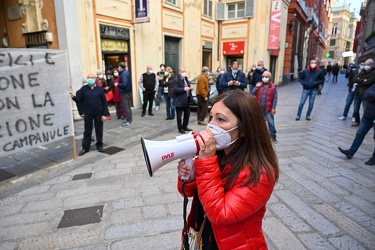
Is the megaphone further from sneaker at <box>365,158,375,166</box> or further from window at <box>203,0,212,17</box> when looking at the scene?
window at <box>203,0,212,17</box>

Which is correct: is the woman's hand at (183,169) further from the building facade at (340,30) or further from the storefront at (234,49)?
the building facade at (340,30)

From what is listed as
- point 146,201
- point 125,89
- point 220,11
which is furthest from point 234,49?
point 146,201

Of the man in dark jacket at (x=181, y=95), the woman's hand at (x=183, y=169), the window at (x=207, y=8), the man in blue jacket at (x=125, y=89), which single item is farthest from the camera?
the window at (x=207, y=8)

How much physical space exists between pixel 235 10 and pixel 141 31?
10.9m

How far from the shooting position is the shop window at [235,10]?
1783 cm

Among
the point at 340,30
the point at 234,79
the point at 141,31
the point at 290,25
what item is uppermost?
the point at 340,30

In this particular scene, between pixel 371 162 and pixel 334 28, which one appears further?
pixel 334 28

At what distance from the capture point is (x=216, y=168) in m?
1.18

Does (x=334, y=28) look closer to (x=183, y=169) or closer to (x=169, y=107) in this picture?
(x=169, y=107)

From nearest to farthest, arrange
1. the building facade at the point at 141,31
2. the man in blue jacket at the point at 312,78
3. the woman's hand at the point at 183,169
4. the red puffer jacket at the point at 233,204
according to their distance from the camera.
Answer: the red puffer jacket at the point at 233,204
the woman's hand at the point at 183,169
the man in blue jacket at the point at 312,78
the building facade at the point at 141,31

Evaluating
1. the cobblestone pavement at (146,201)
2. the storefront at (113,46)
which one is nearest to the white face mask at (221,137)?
the cobblestone pavement at (146,201)

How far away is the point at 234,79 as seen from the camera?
785cm

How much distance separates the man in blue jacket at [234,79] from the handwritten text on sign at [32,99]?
4.64m

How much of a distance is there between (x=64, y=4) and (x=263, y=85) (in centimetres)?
637
